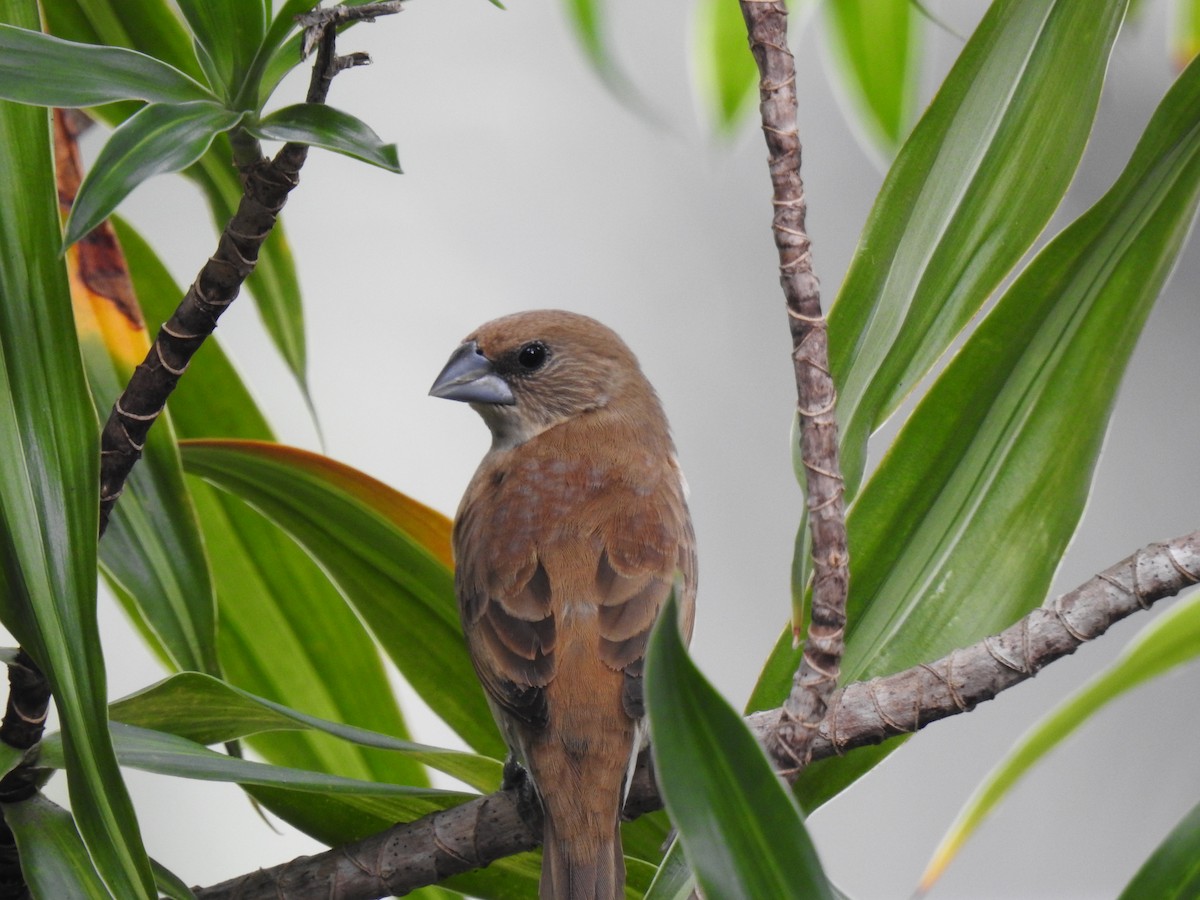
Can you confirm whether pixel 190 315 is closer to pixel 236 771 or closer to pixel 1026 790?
pixel 236 771

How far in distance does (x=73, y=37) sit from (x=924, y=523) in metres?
0.79

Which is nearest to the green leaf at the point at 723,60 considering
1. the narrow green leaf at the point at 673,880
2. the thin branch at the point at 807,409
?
the thin branch at the point at 807,409

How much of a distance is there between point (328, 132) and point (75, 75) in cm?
12

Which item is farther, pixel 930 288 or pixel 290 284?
pixel 290 284

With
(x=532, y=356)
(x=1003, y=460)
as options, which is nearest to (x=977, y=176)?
(x=1003, y=460)

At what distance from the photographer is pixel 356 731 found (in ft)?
2.47

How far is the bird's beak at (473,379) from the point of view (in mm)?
1008

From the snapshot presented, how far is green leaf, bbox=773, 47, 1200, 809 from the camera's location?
0.73 m

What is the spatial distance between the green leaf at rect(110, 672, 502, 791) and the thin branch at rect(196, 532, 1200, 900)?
0.06m

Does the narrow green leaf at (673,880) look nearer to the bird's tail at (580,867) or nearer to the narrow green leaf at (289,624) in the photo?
the bird's tail at (580,867)

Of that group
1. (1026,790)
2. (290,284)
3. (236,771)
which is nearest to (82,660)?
(236,771)

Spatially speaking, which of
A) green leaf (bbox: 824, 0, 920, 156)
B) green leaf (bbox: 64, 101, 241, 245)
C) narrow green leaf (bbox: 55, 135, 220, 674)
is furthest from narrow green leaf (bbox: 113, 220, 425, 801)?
green leaf (bbox: 824, 0, 920, 156)

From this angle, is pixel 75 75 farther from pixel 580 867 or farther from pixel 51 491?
pixel 580 867

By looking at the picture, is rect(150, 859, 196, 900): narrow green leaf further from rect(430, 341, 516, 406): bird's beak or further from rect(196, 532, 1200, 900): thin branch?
rect(430, 341, 516, 406): bird's beak
